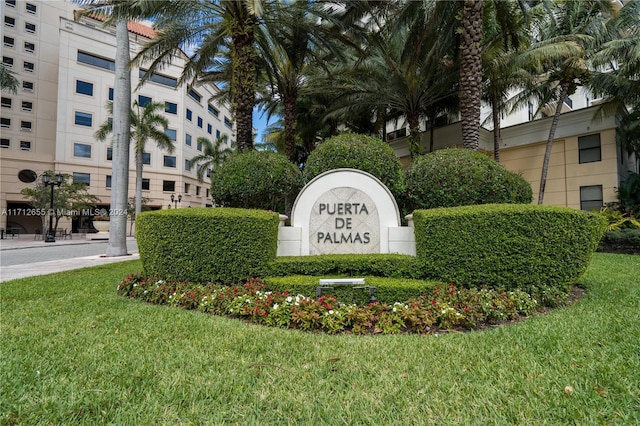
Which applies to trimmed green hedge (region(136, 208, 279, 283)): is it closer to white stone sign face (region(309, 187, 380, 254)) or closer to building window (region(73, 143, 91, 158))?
white stone sign face (region(309, 187, 380, 254))

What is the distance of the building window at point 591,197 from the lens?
17469 millimetres

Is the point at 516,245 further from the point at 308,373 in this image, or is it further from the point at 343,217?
the point at 308,373

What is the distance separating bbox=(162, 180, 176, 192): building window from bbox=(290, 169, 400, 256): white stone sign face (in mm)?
36727

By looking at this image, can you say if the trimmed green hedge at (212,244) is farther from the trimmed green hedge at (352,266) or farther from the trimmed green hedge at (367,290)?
the trimmed green hedge at (367,290)

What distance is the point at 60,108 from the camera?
107 feet

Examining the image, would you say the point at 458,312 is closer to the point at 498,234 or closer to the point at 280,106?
the point at 498,234


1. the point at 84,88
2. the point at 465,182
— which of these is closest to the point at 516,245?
the point at 465,182

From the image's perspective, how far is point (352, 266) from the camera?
19.4 feet

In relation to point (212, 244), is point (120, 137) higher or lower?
higher

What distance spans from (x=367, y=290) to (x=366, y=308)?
55 centimetres

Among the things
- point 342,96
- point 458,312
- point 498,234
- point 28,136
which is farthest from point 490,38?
point 28,136

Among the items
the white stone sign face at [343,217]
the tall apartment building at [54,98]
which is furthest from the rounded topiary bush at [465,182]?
the tall apartment building at [54,98]

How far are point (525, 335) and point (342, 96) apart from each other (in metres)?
15.6

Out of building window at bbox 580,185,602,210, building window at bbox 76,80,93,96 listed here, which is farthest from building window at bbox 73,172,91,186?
building window at bbox 580,185,602,210
